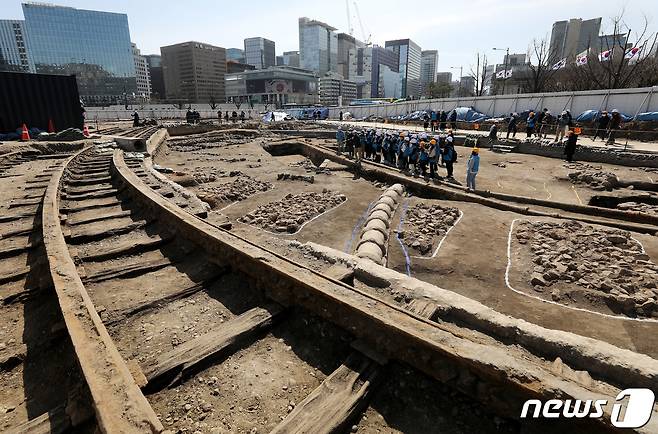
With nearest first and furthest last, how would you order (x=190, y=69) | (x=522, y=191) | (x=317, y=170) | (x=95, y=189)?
(x=95, y=189)
(x=522, y=191)
(x=317, y=170)
(x=190, y=69)

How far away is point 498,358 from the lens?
246cm

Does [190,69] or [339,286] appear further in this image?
[190,69]

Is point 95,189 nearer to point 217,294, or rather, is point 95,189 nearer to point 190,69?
point 217,294

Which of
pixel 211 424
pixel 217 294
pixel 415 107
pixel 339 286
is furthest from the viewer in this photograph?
pixel 415 107

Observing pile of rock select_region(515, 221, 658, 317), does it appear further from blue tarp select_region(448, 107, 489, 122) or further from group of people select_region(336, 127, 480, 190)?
blue tarp select_region(448, 107, 489, 122)

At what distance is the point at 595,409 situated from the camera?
2129 mm

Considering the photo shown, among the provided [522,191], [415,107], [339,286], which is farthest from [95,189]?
[415,107]

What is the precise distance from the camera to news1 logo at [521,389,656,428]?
206cm

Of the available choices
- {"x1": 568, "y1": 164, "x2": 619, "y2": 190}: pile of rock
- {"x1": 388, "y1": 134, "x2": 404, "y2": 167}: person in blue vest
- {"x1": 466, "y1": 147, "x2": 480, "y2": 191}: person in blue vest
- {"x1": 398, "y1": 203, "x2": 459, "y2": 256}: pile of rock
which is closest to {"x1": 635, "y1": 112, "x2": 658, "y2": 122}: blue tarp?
{"x1": 568, "y1": 164, "x2": 619, "y2": 190}: pile of rock

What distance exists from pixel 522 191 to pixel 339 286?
38.2 ft

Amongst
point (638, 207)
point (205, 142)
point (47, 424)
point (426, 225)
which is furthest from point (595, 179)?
point (205, 142)

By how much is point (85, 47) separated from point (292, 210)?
157 meters

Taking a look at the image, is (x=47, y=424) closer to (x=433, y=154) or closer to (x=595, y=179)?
(x=433, y=154)

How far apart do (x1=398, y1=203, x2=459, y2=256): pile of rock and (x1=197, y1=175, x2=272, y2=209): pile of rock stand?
222 inches
